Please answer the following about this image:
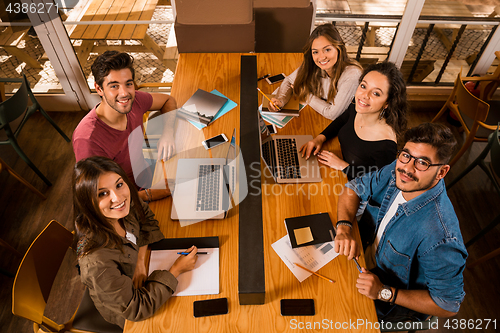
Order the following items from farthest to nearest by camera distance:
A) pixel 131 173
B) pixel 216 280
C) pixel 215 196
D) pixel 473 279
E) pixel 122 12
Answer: pixel 122 12 < pixel 473 279 < pixel 131 173 < pixel 215 196 < pixel 216 280

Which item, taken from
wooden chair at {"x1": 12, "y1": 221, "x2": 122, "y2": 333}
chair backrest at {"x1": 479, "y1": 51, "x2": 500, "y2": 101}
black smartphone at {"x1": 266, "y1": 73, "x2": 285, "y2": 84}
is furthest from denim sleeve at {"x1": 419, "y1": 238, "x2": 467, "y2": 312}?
chair backrest at {"x1": 479, "y1": 51, "x2": 500, "y2": 101}

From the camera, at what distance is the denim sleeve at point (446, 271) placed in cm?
111

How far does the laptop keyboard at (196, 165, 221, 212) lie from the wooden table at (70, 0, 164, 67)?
198 cm

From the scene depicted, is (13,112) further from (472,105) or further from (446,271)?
(472,105)

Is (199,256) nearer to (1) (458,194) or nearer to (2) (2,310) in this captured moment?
(2) (2,310)

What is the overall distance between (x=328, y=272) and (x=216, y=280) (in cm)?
50

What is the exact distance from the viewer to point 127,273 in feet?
4.09

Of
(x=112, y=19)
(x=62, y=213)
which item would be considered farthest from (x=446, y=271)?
(x=112, y=19)

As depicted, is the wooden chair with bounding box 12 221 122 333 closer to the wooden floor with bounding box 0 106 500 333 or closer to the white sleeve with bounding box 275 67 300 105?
the wooden floor with bounding box 0 106 500 333

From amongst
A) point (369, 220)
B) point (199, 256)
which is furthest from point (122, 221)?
point (369, 220)

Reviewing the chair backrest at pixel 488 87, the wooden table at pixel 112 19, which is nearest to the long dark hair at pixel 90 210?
the wooden table at pixel 112 19

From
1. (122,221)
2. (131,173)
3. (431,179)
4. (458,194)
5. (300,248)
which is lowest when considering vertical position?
(458,194)

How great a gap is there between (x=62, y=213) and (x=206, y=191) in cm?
159

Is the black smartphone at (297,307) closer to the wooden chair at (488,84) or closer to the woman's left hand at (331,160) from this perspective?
the woman's left hand at (331,160)
